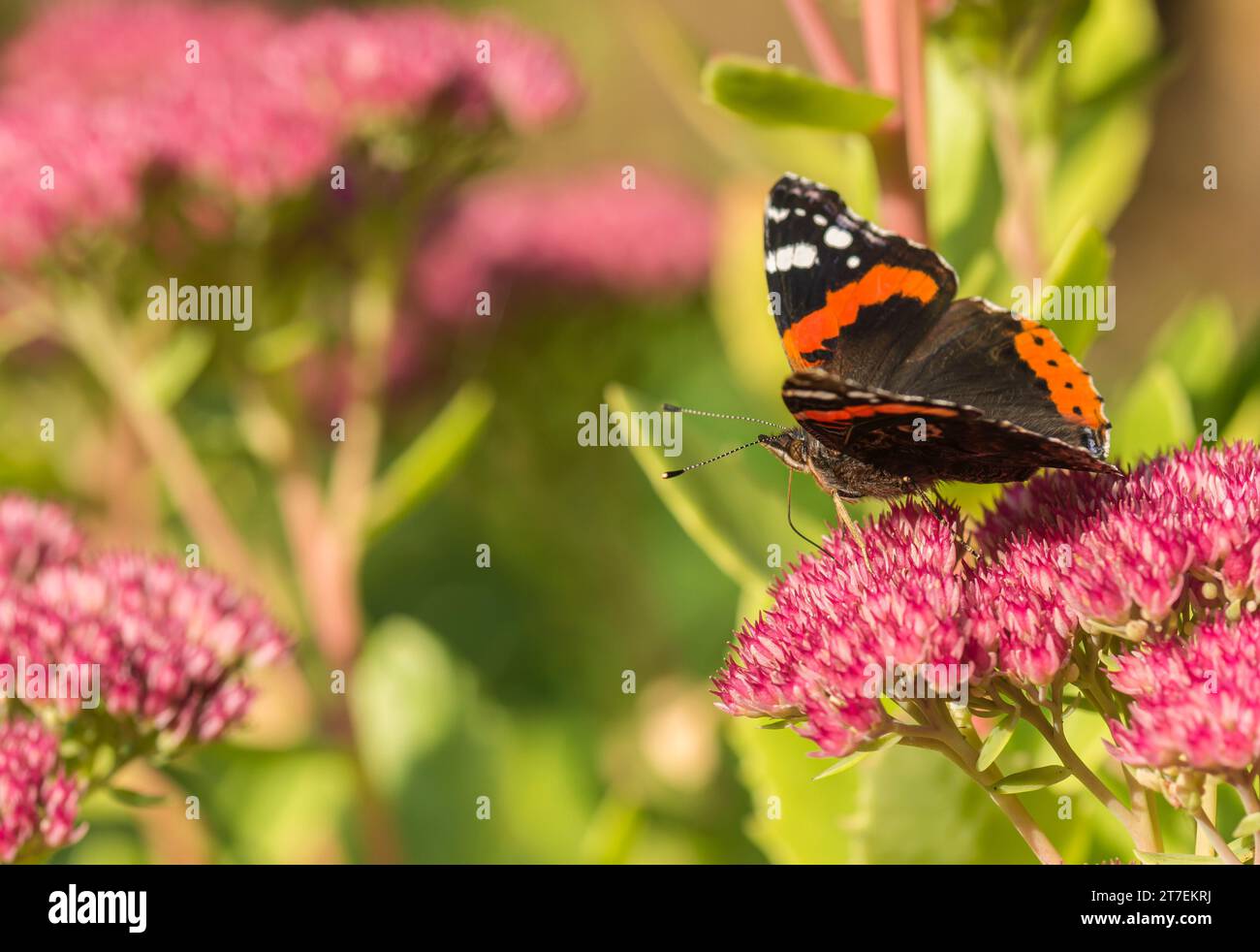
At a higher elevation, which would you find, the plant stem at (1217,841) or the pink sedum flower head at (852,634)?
the pink sedum flower head at (852,634)

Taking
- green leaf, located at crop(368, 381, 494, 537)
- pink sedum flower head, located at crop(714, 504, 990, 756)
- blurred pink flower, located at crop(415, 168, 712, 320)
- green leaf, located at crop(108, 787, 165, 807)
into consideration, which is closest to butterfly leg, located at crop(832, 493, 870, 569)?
pink sedum flower head, located at crop(714, 504, 990, 756)

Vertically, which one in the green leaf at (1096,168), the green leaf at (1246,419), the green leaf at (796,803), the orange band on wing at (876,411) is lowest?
the green leaf at (796,803)

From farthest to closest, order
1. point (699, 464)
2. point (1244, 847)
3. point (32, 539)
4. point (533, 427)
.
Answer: point (533, 427)
point (32, 539)
point (699, 464)
point (1244, 847)

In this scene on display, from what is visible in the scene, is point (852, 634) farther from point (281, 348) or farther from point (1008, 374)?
point (281, 348)

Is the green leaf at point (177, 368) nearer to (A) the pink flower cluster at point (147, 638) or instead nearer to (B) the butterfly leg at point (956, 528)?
(A) the pink flower cluster at point (147, 638)

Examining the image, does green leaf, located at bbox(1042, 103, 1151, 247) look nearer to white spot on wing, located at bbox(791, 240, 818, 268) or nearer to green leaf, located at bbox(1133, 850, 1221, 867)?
white spot on wing, located at bbox(791, 240, 818, 268)

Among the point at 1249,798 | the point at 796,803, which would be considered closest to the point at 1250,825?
the point at 1249,798

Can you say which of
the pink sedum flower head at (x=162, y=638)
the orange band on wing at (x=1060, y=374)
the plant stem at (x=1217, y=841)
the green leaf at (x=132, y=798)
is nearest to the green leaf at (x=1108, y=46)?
the orange band on wing at (x=1060, y=374)
